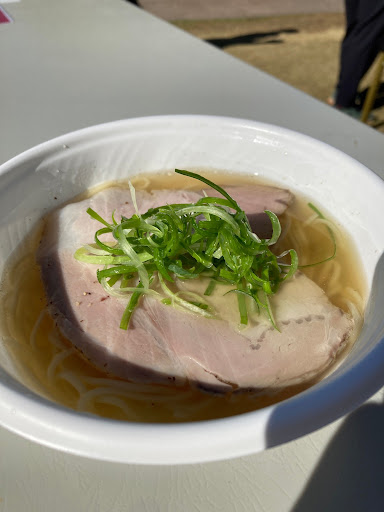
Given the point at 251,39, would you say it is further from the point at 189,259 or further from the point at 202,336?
the point at 202,336

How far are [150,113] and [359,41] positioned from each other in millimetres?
2311

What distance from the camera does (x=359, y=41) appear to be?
3389 millimetres

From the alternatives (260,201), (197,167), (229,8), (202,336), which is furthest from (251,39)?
(202,336)

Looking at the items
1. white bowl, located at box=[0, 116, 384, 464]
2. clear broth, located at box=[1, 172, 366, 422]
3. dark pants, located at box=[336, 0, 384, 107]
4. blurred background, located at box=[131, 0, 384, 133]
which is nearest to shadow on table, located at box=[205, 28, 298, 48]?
blurred background, located at box=[131, 0, 384, 133]

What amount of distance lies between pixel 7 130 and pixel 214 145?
831 mm

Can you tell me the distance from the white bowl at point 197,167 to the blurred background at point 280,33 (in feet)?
9.91

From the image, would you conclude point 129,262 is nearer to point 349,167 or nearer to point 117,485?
point 117,485

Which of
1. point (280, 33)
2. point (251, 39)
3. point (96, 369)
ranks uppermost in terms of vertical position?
point (280, 33)

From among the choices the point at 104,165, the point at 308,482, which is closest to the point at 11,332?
the point at 104,165

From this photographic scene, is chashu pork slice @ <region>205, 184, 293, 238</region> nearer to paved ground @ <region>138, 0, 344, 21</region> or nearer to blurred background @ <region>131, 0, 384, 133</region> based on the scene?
blurred background @ <region>131, 0, 384, 133</region>

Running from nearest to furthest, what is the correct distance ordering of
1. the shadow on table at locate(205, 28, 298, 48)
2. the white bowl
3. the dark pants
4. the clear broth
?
the white bowl, the clear broth, the dark pants, the shadow on table at locate(205, 28, 298, 48)

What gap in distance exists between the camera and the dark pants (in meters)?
3.26

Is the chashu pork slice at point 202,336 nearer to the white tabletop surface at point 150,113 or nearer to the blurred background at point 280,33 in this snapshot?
the white tabletop surface at point 150,113

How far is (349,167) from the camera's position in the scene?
3.68 ft
